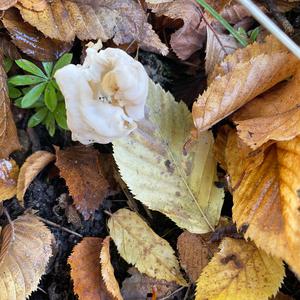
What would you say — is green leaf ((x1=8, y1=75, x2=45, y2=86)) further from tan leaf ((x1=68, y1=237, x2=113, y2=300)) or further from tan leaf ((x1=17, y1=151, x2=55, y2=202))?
tan leaf ((x1=68, y1=237, x2=113, y2=300))

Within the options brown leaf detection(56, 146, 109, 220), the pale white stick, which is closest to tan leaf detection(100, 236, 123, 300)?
brown leaf detection(56, 146, 109, 220)

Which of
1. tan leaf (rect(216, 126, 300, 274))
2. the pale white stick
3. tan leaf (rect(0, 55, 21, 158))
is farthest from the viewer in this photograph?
tan leaf (rect(0, 55, 21, 158))

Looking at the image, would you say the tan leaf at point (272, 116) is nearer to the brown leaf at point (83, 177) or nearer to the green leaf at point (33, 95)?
the brown leaf at point (83, 177)

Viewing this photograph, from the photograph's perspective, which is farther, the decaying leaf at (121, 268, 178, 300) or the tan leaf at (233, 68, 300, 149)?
the decaying leaf at (121, 268, 178, 300)

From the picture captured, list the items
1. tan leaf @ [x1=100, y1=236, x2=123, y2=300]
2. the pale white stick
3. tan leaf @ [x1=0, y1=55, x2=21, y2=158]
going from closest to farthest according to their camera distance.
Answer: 1. the pale white stick
2. tan leaf @ [x1=100, y1=236, x2=123, y2=300]
3. tan leaf @ [x1=0, y1=55, x2=21, y2=158]

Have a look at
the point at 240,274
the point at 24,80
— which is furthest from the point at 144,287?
the point at 24,80

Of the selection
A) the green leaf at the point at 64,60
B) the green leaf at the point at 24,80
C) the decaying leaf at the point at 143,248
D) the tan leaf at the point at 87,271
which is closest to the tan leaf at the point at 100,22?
the green leaf at the point at 64,60

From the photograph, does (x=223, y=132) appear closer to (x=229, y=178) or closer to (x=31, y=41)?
(x=229, y=178)

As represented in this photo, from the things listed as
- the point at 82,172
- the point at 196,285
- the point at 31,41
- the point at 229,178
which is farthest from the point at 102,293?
the point at 31,41
